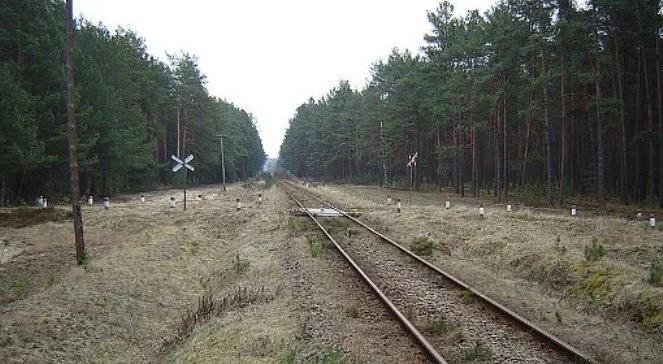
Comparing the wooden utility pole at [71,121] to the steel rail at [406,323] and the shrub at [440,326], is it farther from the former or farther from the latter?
the shrub at [440,326]

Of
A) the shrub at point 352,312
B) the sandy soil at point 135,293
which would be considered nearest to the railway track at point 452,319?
Answer: the shrub at point 352,312

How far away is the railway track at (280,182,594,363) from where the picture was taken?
6609mm

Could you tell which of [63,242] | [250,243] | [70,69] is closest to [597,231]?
[250,243]

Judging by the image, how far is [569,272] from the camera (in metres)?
11.2

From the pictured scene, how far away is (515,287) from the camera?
10703 mm

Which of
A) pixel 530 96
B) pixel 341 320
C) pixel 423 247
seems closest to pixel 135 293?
pixel 341 320

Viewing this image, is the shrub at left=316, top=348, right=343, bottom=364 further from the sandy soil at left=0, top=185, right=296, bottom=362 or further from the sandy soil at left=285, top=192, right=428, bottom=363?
the sandy soil at left=0, top=185, right=296, bottom=362

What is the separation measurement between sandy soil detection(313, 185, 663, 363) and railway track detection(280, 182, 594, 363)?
508 mm

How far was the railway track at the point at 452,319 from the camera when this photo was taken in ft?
21.7

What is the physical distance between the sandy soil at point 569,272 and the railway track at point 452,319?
1.67 feet

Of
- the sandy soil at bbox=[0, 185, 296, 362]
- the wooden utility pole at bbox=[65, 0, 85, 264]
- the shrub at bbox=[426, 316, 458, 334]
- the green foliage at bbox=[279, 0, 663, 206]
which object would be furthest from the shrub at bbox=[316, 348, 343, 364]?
the green foliage at bbox=[279, 0, 663, 206]

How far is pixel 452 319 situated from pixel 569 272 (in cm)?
461

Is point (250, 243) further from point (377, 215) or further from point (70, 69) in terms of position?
point (377, 215)

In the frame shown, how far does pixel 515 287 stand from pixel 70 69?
12942 mm
